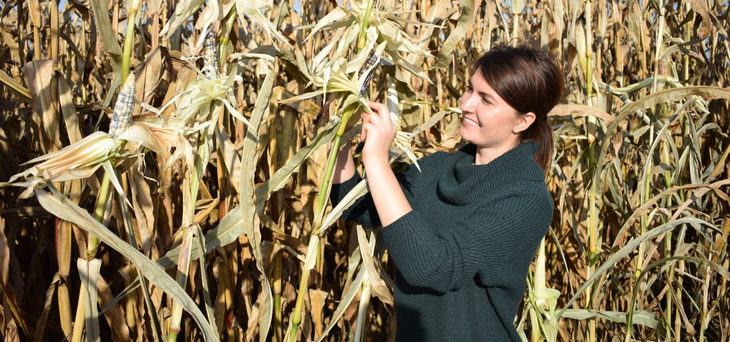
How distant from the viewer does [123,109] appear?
38.8 inches

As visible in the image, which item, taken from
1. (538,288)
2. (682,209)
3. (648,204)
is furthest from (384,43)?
(682,209)

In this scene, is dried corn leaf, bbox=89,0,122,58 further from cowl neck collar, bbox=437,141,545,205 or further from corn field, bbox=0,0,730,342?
cowl neck collar, bbox=437,141,545,205

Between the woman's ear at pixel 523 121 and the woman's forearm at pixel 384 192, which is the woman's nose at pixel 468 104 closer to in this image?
the woman's ear at pixel 523 121

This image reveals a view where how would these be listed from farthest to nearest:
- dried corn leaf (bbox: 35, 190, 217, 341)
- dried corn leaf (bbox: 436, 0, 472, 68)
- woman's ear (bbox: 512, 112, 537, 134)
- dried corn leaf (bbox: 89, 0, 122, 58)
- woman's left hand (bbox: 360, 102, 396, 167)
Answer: woman's ear (bbox: 512, 112, 537, 134) < dried corn leaf (bbox: 436, 0, 472, 68) < woman's left hand (bbox: 360, 102, 396, 167) < dried corn leaf (bbox: 89, 0, 122, 58) < dried corn leaf (bbox: 35, 190, 217, 341)

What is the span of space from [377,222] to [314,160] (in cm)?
25

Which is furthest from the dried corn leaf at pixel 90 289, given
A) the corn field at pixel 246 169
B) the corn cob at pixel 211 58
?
the corn cob at pixel 211 58

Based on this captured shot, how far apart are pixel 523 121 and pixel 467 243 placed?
401mm

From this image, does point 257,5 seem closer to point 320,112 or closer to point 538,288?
point 320,112

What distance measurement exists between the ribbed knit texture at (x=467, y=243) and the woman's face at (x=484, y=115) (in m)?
0.06

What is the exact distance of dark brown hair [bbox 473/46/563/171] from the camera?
1.57 m

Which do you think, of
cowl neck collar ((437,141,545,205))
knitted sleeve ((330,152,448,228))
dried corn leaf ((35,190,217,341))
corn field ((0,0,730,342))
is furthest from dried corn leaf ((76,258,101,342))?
cowl neck collar ((437,141,545,205))

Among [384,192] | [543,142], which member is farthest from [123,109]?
[543,142]

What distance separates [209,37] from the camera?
1124 mm

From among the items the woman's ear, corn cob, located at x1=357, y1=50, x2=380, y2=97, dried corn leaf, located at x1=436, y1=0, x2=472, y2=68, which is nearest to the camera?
corn cob, located at x1=357, y1=50, x2=380, y2=97
